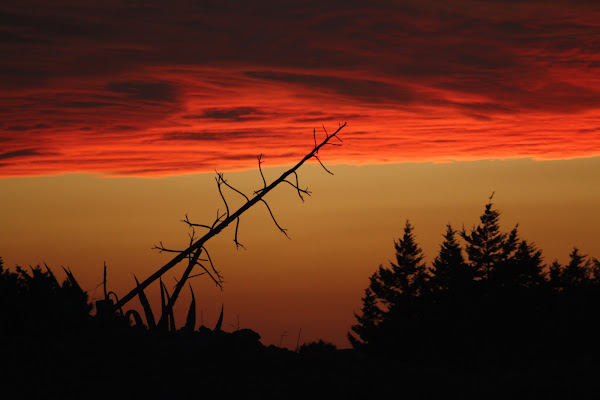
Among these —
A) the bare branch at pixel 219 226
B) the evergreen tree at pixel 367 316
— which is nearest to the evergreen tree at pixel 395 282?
the evergreen tree at pixel 367 316

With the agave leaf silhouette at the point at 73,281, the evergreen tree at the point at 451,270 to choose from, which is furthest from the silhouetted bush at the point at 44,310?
the evergreen tree at the point at 451,270

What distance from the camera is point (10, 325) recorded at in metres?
9.31

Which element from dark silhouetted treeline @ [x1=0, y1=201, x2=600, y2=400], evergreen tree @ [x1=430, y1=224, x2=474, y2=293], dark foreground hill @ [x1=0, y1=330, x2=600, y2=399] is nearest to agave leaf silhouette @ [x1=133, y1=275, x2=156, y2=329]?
dark silhouetted treeline @ [x1=0, y1=201, x2=600, y2=400]

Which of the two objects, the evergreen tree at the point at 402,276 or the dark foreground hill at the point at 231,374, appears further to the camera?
the evergreen tree at the point at 402,276

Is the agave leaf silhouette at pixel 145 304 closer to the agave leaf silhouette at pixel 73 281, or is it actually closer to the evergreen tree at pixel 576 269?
the agave leaf silhouette at pixel 73 281

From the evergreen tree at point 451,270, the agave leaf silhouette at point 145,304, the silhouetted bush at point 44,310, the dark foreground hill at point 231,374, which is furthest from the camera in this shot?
the evergreen tree at point 451,270

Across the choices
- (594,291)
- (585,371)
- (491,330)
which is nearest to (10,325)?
(585,371)

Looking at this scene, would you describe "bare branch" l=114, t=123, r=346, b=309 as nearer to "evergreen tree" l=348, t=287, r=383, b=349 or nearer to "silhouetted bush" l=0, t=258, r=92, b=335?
"silhouetted bush" l=0, t=258, r=92, b=335

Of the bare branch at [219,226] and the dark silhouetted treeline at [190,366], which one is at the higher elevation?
the bare branch at [219,226]

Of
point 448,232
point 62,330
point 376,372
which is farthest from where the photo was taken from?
point 448,232

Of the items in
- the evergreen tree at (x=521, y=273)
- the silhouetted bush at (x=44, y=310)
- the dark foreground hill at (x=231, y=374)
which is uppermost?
the evergreen tree at (x=521, y=273)

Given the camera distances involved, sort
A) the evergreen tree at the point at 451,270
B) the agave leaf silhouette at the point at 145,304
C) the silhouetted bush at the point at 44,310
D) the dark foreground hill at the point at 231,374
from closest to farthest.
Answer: the dark foreground hill at the point at 231,374 → the silhouetted bush at the point at 44,310 → the agave leaf silhouette at the point at 145,304 → the evergreen tree at the point at 451,270

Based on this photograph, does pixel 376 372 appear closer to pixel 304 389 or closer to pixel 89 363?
pixel 304 389

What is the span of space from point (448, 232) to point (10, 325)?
7394cm
